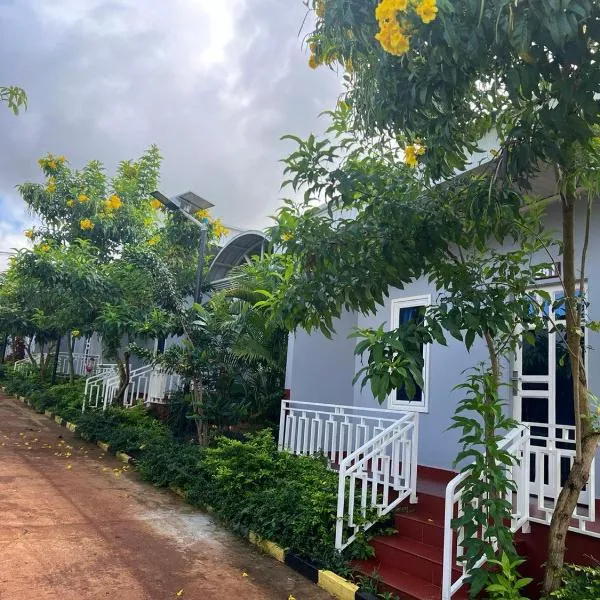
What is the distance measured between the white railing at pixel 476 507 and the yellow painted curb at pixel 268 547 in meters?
1.68

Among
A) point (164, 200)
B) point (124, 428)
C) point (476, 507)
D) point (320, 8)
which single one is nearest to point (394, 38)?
point (320, 8)

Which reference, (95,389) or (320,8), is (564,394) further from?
(95,389)

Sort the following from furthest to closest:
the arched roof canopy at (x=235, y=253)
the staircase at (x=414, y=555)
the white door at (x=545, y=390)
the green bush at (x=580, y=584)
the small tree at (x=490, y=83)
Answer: the arched roof canopy at (x=235, y=253) < the white door at (x=545, y=390) < the staircase at (x=414, y=555) < the green bush at (x=580, y=584) < the small tree at (x=490, y=83)

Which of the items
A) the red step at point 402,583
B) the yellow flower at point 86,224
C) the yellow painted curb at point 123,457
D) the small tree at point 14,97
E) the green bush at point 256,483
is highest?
the yellow flower at point 86,224

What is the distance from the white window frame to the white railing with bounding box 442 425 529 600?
2376 millimetres

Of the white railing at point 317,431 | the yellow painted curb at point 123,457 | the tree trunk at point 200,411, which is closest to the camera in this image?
the white railing at point 317,431

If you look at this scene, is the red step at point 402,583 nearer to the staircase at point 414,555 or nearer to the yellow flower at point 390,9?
the staircase at point 414,555

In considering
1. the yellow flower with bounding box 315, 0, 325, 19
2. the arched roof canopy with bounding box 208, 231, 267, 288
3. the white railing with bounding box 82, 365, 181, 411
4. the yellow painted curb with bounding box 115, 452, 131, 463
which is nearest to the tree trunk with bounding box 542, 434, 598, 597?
the yellow flower with bounding box 315, 0, 325, 19

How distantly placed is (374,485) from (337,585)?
1.04 metres

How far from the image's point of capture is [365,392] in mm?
8109

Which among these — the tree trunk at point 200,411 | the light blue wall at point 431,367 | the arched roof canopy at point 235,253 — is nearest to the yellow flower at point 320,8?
the light blue wall at point 431,367

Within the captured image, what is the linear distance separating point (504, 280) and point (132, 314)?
7175 millimetres

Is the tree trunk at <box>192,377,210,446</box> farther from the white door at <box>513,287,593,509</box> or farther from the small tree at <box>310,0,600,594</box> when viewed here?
the small tree at <box>310,0,600,594</box>

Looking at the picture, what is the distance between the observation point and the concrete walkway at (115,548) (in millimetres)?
4375
